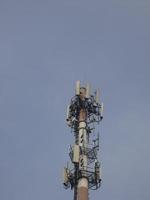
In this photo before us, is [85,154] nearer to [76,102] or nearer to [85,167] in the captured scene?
[85,167]

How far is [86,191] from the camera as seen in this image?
65625 millimetres

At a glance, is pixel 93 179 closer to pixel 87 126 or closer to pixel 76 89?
pixel 87 126

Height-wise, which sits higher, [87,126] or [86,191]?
[87,126]

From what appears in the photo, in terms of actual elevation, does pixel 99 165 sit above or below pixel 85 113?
below

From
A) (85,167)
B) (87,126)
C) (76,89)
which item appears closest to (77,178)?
(85,167)

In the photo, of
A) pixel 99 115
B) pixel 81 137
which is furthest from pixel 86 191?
pixel 99 115

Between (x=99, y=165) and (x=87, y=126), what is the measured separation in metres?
6.13

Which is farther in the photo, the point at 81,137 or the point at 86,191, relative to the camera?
the point at 81,137

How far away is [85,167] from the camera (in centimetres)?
6812

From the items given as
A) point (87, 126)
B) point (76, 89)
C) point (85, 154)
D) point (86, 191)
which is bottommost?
point (86, 191)

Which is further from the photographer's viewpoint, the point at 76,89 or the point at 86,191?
the point at 76,89

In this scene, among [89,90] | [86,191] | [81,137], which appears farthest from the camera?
[89,90]

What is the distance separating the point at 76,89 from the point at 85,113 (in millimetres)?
3557

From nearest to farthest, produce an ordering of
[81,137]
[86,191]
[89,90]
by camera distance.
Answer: [86,191]
[81,137]
[89,90]
